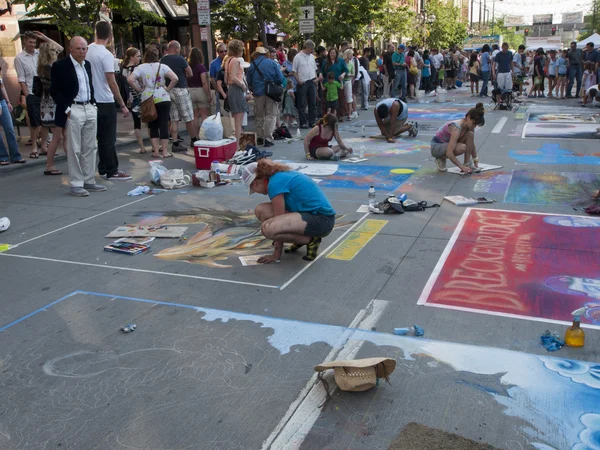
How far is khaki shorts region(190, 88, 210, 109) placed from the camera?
38.5 feet

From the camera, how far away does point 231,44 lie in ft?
34.9

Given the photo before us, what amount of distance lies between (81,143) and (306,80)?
723 cm

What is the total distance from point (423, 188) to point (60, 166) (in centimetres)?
611

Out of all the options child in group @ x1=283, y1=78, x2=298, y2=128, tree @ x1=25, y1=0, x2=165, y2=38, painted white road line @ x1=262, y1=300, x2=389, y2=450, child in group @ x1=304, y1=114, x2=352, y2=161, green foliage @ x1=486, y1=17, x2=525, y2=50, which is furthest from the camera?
green foliage @ x1=486, y1=17, x2=525, y2=50

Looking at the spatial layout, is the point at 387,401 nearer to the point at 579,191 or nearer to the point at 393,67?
the point at 579,191

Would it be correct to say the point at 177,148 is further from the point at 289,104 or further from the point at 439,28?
the point at 439,28

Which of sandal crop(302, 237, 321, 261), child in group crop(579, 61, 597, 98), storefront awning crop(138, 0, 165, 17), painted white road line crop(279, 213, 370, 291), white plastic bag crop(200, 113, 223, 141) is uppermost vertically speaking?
storefront awning crop(138, 0, 165, 17)

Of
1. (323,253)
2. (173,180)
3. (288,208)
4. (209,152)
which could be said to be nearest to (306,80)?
(209,152)

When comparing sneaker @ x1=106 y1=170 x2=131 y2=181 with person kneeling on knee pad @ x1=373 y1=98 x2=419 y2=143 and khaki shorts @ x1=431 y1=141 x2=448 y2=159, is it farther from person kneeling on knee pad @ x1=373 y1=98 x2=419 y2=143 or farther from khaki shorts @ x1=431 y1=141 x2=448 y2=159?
person kneeling on knee pad @ x1=373 y1=98 x2=419 y2=143

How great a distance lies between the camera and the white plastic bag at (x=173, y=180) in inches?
332

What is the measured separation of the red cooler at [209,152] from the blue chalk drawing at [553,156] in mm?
4774

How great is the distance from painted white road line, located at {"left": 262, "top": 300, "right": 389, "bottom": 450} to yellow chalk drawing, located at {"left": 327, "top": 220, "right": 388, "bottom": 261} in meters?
1.61

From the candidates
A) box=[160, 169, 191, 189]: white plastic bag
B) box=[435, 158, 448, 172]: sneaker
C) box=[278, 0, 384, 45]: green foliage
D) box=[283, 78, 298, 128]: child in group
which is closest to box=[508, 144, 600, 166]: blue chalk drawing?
box=[435, 158, 448, 172]: sneaker

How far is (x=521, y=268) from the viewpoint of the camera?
5117 millimetres
